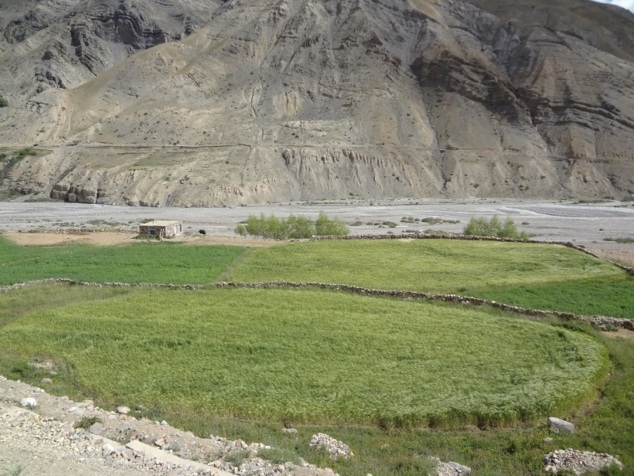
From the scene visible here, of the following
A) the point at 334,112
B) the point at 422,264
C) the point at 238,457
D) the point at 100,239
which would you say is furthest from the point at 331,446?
the point at 334,112

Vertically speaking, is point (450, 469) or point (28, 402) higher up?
point (450, 469)

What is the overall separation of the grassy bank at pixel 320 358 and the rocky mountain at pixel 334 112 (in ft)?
202

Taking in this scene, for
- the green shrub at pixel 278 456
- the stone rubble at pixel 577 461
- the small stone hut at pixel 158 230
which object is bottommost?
the green shrub at pixel 278 456

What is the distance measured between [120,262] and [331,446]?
2494 cm

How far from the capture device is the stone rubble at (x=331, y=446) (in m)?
12.1

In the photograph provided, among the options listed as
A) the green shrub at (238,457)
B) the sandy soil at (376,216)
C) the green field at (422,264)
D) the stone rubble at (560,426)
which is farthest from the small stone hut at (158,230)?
the stone rubble at (560,426)

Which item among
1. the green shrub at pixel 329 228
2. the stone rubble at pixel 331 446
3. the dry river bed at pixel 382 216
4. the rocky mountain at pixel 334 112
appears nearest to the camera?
the stone rubble at pixel 331 446

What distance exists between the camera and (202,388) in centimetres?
1509

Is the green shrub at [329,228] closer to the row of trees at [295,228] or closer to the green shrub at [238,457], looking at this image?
the row of trees at [295,228]

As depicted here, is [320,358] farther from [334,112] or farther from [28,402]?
[334,112]

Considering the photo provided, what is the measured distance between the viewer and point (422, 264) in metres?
31.6

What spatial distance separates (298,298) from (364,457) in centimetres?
1234

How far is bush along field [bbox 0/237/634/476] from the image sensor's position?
1301cm

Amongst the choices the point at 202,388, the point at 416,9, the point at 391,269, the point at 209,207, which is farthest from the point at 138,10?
the point at 202,388
